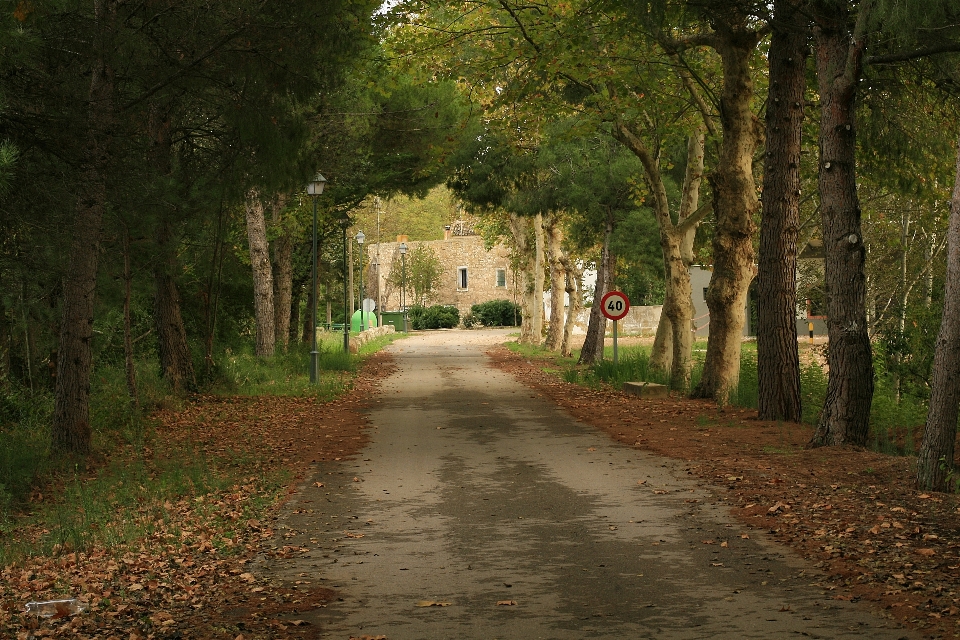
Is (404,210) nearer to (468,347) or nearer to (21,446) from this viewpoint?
(468,347)

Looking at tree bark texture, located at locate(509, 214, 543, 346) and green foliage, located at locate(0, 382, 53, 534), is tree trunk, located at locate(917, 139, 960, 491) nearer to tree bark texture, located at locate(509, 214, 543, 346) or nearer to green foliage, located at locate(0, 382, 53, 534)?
green foliage, located at locate(0, 382, 53, 534)

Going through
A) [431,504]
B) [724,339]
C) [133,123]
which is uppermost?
[133,123]

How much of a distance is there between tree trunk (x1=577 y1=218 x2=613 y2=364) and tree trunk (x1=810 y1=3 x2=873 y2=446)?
17.9 m

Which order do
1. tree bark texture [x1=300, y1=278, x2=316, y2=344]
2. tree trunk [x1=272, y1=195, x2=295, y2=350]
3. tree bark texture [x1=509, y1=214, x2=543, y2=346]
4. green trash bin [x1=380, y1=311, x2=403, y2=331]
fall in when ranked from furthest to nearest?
green trash bin [x1=380, y1=311, x2=403, y2=331], tree bark texture [x1=509, y1=214, x2=543, y2=346], tree bark texture [x1=300, y1=278, x2=316, y2=344], tree trunk [x1=272, y1=195, x2=295, y2=350]

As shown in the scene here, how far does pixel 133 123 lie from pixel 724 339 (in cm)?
1058

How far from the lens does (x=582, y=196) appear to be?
29781 mm

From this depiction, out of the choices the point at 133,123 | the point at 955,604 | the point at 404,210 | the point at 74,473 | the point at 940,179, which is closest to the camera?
the point at 955,604

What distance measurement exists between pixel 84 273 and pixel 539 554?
24.0 feet

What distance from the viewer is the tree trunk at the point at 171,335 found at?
1945 centimetres

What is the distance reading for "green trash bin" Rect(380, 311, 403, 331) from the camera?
76.8 m

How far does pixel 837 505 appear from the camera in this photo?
9.23 metres

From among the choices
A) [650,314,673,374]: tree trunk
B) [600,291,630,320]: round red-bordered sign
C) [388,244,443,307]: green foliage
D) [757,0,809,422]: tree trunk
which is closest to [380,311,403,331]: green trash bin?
[388,244,443,307]: green foliage

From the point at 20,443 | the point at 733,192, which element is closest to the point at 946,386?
the point at 733,192

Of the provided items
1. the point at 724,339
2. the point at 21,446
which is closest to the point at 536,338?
the point at 724,339
